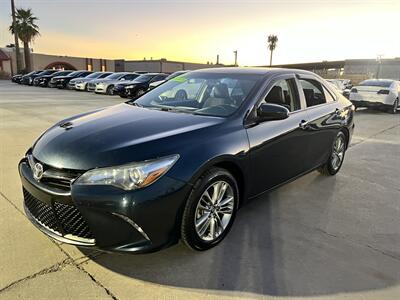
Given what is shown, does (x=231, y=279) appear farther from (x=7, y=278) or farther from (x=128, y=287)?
(x=7, y=278)

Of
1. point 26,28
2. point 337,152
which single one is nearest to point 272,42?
point 26,28

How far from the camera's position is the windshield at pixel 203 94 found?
3598 millimetres

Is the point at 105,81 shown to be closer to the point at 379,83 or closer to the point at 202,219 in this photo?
the point at 379,83

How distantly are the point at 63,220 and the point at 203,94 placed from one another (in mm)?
2126

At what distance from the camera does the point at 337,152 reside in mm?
5367

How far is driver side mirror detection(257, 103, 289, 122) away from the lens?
3371 mm

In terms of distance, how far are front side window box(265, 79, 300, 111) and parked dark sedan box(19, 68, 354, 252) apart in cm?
1

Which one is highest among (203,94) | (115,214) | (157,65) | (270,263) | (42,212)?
(157,65)

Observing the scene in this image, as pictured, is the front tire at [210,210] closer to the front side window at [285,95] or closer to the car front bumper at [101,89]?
the front side window at [285,95]

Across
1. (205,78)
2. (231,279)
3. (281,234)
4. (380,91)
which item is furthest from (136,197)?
(380,91)

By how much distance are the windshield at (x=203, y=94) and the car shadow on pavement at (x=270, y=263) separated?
125 centimetres

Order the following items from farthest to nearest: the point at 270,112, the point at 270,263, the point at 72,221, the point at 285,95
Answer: the point at 285,95, the point at 270,112, the point at 270,263, the point at 72,221

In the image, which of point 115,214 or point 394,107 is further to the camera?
point 394,107

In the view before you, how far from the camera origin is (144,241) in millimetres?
2535
